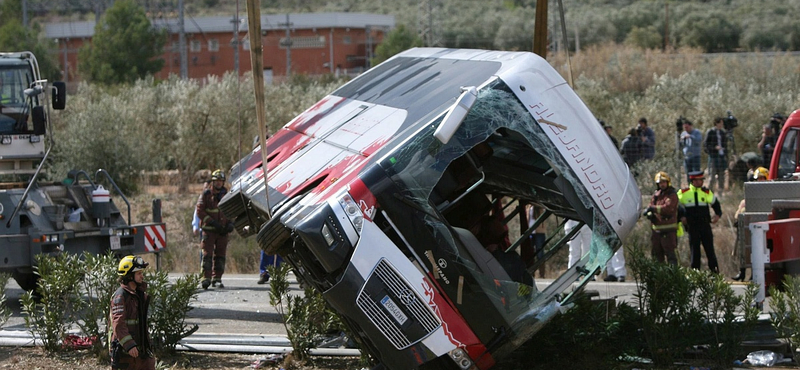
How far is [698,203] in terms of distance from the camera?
572 inches

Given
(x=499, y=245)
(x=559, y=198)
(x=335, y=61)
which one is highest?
(x=559, y=198)

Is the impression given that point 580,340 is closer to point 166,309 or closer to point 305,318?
point 305,318

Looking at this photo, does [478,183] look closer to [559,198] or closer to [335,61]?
[559,198]

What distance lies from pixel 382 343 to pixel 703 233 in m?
8.48

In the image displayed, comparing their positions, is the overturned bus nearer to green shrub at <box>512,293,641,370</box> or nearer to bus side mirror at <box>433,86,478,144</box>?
bus side mirror at <box>433,86,478,144</box>

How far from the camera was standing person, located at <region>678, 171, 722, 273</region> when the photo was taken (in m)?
14.5

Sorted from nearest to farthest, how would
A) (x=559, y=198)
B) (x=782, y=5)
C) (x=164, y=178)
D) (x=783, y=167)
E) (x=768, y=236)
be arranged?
(x=559, y=198) < (x=768, y=236) < (x=783, y=167) < (x=164, y=178) < (x=782, y=5)

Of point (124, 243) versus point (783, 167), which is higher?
point (783, 167)

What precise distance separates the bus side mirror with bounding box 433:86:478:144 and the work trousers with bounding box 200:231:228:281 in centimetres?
769

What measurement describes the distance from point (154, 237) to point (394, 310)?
292 inches

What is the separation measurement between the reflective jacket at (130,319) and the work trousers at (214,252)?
6703mm

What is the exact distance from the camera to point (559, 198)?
8.78 metres

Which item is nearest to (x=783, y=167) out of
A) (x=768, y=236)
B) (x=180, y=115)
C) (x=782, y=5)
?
(x=768, y=236)

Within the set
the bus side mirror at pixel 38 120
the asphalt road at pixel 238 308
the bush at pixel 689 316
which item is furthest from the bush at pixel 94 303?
the bus side mirror at pixel 38 120
